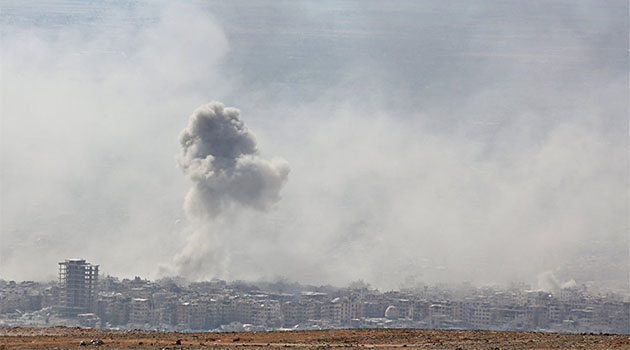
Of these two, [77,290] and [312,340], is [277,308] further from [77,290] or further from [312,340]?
[312,340]

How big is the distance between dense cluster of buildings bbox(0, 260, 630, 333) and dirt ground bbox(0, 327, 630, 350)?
163ft

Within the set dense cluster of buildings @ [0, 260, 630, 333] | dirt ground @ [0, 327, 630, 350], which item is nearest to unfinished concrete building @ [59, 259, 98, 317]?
dense cluster of buildings @ [0, 260, 630, 333]

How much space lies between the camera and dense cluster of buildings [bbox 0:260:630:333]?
85.6m

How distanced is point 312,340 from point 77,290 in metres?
60.0

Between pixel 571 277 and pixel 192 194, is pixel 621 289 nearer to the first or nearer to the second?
pixel 571 277

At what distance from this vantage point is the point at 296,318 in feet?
283

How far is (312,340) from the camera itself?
32.0 meters

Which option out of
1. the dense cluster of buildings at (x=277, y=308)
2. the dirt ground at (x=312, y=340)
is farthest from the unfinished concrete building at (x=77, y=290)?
the dirt ground at (x=312, y=340)

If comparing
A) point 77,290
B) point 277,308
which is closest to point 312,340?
point 277,308

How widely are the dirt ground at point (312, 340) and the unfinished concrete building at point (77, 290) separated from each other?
54.3 meters

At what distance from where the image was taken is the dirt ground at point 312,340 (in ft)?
99.9

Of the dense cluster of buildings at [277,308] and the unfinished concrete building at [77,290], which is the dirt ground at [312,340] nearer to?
the dense cluster of buildings at [277,308]

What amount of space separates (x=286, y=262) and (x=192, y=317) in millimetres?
31272

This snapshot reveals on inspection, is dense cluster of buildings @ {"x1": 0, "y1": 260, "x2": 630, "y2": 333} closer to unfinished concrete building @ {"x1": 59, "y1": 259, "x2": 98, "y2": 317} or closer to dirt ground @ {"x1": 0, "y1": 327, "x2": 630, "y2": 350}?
unfinished concrete building @ {"x1": 59, "y1": 259, "x2": 98, "y2": 317}
